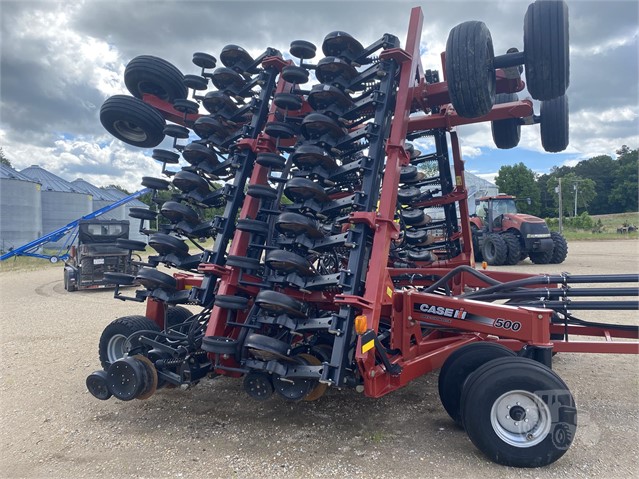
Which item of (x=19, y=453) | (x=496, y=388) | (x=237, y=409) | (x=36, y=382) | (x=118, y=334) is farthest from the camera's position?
(x=36, y=382)

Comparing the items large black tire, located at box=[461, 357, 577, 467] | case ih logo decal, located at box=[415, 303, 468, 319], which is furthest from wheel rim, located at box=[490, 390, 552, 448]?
case ih logo decal, located at box=[415, 303, 468, 319]

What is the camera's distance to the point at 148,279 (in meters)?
3.95

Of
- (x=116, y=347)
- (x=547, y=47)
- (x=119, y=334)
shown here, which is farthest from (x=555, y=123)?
(x=116, y=347)

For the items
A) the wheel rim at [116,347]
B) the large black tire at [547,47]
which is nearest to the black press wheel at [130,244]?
the wheel rim at [116,347]

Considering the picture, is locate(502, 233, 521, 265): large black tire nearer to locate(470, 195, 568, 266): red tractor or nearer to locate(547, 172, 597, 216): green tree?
locate(470, 195, 568, 266): red tractor

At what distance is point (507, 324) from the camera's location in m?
3.28

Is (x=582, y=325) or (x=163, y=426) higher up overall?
(x=582, y=325)

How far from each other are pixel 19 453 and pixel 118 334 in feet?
4.22

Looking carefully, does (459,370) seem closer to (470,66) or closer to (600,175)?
(470,66)

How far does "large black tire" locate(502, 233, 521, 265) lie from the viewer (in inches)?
577

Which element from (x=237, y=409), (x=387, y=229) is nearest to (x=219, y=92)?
(x=387, y=229)

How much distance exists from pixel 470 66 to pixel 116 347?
4114 millimetres

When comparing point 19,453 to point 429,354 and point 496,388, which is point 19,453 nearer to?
point 429,354

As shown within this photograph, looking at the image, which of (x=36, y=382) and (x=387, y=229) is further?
(x=36, y=382)
